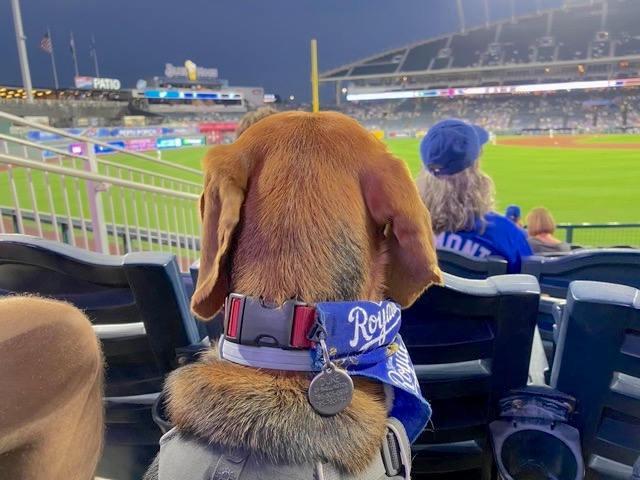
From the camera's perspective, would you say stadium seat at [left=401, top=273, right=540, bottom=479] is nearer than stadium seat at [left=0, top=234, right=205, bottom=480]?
Yes

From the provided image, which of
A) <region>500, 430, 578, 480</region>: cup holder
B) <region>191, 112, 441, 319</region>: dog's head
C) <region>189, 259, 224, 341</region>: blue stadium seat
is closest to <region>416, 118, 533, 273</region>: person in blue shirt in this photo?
<region>500, 430, 578, 480</region>: cup holder

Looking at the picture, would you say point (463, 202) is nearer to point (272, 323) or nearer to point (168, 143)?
point (272, 323)

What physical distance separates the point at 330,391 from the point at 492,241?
213cm

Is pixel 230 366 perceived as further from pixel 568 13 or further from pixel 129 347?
pixel 568 13

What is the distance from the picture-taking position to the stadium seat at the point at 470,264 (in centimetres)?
266

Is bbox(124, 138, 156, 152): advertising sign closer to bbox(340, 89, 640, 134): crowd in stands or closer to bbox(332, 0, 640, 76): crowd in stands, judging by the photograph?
bbox(340, 89, 640, 134): crowd in stands

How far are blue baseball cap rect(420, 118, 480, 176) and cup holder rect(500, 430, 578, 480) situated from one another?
183cm

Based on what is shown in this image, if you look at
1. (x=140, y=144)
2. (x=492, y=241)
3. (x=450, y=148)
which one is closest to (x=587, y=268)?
(x=492, y=241)

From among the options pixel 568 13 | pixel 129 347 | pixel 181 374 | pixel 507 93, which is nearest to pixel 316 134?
pixel 181 374

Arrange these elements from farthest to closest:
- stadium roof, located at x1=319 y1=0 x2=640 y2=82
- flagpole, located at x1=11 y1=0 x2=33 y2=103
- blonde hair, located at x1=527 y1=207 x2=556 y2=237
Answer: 1. stadium roof, located at x1=319 y1=0 x2=640 y2=82
2. flagpole, located at x1=11 y1=0 x2=33 y2=103
3. blonde hair, located at x1=527 y1=207 x2=556 y2=237

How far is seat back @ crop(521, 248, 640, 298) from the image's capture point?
2705 millimetres

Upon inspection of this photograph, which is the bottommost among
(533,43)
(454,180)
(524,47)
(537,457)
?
(537,457)

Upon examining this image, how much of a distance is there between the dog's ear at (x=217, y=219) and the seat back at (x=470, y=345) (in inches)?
28.3

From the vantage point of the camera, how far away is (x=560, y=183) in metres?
19.1
